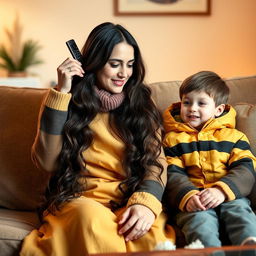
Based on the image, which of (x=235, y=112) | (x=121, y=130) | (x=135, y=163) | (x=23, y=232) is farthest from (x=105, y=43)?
(x=23, y=232)

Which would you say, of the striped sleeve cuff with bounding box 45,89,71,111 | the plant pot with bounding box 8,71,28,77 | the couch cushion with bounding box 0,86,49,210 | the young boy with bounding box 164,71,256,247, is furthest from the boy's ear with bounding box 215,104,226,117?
the plant pot with bounding box 8,71,28,77

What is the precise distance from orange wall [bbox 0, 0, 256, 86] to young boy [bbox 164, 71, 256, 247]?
2452mm

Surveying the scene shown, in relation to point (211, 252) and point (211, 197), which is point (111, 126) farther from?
point (211, 252)

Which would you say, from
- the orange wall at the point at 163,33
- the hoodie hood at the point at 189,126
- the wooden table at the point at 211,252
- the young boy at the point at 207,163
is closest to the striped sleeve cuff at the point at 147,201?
the young boy at the point at 207,163

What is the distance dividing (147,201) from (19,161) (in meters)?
0.64

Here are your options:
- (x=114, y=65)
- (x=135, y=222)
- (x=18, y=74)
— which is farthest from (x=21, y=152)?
(x=18, y=74)

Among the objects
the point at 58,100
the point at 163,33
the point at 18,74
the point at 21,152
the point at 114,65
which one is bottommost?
the point at 21,152

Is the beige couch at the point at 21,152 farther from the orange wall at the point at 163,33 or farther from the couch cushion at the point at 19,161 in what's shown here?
the orange wall at the point at 163,33

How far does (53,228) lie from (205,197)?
21.6 inches

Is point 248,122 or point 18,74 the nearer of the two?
point 248,122

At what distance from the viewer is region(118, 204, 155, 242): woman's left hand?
62.2 inches

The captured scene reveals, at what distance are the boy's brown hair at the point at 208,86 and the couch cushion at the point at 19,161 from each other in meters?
0.66

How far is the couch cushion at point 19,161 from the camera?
78.0 inches

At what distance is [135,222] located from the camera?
5.21 feet
